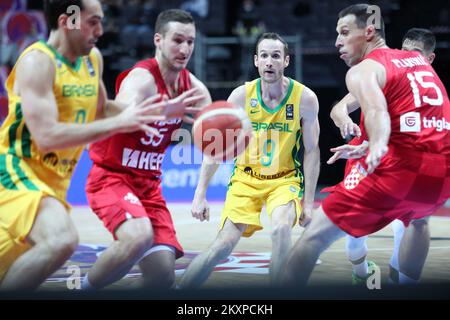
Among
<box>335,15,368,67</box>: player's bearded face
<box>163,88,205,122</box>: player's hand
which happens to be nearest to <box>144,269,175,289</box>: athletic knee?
<box>163,88,205,122</box>: player's hand

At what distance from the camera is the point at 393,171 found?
4531 mm

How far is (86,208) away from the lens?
12.0 meters

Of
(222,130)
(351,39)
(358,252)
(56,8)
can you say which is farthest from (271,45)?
(56,8)

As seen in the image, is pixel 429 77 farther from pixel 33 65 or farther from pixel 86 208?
pixel 86 208

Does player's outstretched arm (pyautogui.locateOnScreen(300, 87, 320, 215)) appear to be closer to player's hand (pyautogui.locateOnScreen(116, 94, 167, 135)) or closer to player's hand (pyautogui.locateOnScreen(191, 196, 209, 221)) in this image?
player's hand (pyautogui.locateOnScreen(191, 196, 209, 221))

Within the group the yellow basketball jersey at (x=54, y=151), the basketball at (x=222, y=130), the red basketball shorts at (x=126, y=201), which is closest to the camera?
the yellow basketball jersey at (x=54, y=151)

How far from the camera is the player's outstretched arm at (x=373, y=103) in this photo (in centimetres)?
416

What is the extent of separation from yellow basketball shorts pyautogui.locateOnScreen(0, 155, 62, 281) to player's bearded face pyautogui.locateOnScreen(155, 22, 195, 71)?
1.17 meters

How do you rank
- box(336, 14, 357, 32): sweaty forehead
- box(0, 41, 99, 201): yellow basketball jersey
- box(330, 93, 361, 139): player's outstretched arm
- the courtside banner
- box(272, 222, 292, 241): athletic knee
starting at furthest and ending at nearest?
the courtside banner, box(272, 222, 292, 241): athletic knee, box(330, 93, 361, 139): player's outstretched arm, box(336, 14, 357, 32): sweaty forehead, box(0, 41, 99, 201): yellow basketball jersey

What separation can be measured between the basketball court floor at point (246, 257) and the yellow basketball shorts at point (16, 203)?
348 mm

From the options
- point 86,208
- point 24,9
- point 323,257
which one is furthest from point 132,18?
point 323,257

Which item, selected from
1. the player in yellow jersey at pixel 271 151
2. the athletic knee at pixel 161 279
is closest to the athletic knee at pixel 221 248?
the player in yellow jersey at pixel 271 151

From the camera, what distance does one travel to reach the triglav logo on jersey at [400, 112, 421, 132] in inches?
180

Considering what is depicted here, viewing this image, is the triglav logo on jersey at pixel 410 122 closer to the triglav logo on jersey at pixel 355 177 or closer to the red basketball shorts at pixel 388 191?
the red basketball shorts at pixel 388 191
